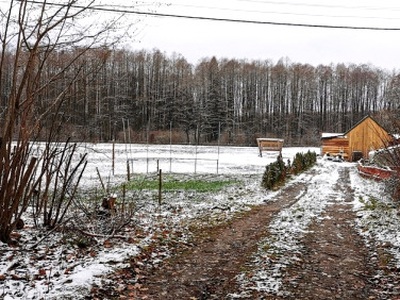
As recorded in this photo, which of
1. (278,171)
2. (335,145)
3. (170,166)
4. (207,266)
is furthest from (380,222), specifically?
(335,145)

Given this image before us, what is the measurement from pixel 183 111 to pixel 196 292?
204 ft

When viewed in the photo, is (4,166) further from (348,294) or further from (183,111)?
(183,111)

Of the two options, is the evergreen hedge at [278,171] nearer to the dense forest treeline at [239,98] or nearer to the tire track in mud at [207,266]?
the tire track in mud at [207,266]

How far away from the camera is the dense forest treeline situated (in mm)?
64312

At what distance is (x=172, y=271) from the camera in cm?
541

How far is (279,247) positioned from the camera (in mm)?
6637

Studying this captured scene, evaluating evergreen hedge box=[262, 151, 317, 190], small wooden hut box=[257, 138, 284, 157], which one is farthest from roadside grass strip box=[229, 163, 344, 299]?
small wooden hut box=[257, 138, 284, 157]

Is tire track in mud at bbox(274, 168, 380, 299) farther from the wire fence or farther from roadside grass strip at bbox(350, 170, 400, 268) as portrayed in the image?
the wire fence

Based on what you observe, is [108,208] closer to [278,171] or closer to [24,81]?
[24,81]

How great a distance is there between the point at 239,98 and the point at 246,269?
74.3m

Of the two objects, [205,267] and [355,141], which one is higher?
[355,141]

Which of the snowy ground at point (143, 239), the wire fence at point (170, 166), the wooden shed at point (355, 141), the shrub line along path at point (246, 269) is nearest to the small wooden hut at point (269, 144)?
the wooden shed at point (355, 141)

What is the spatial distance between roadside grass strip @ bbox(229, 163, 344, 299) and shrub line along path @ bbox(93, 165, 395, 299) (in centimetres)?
7

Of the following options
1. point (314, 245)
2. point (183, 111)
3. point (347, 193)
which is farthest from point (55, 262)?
point (183, 111)
